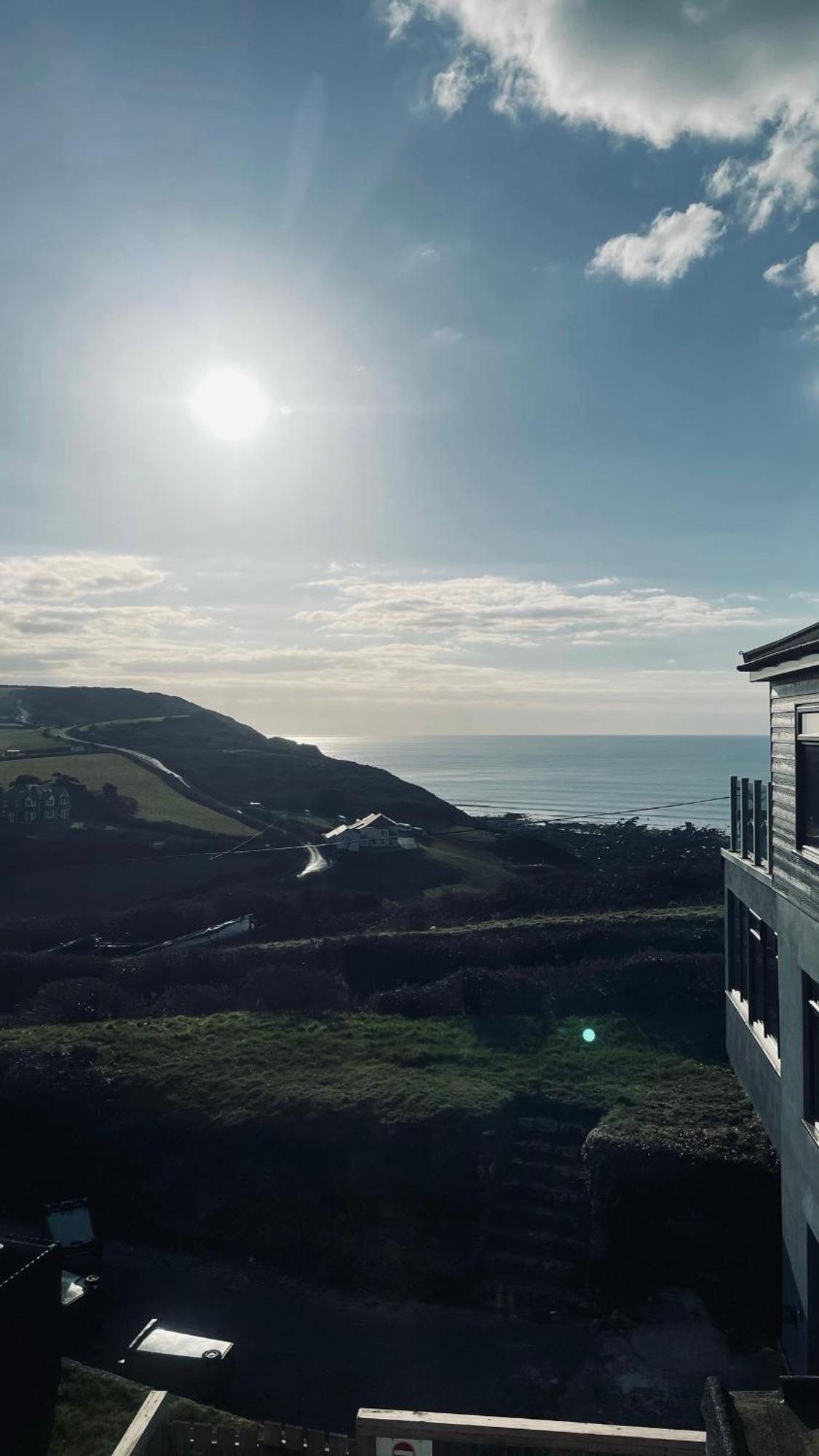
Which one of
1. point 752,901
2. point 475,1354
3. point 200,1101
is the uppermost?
point 752,901

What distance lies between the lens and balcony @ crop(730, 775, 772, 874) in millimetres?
15633

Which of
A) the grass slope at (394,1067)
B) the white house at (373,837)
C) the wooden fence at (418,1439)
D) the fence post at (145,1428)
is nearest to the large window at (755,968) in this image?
the grass slope at (394,1067)

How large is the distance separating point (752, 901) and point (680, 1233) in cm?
613

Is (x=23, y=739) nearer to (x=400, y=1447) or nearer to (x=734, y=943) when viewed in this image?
(x=734, y=943)

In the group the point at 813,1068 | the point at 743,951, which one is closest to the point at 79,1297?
the point at 813,1068

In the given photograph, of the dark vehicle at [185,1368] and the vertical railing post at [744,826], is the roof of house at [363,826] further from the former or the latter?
the dark vehicle at [185,1368]

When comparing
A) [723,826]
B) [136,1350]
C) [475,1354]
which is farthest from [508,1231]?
[723,826]

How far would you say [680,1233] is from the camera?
16312 millimetres

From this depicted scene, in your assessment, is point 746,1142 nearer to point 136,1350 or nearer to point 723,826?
point 136,1350

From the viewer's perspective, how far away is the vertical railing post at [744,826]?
17.4m

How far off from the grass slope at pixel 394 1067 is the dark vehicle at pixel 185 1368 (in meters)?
6.16

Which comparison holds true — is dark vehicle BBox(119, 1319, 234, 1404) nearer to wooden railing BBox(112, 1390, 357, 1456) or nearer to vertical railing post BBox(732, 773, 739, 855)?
wooden railing BBox(112, 1390, 357, 1456)

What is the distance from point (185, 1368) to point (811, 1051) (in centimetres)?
1018

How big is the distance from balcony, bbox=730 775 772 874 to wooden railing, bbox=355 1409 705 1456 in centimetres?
831
